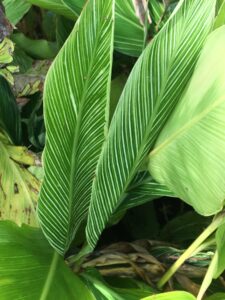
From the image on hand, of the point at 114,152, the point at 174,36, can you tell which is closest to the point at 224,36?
the point at 174,36

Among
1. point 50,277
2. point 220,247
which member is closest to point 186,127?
point 220,247

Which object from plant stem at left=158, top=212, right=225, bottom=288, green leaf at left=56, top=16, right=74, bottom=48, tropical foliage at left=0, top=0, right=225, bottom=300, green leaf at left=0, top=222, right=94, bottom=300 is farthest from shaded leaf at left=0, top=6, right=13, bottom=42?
plant stem at left=158, top=212, right=225, bottom=288

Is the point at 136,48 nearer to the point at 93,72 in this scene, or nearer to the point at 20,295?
the point at 93,72

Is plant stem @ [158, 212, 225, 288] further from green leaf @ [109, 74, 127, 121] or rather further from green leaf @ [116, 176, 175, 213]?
green leaf @ [109, 74, 127, 121]

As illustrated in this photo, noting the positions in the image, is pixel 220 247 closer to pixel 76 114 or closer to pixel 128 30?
pixel 76 114

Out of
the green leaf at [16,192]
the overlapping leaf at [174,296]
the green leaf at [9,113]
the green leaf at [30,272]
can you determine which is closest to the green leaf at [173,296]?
the overlapping leaf at [174,296]

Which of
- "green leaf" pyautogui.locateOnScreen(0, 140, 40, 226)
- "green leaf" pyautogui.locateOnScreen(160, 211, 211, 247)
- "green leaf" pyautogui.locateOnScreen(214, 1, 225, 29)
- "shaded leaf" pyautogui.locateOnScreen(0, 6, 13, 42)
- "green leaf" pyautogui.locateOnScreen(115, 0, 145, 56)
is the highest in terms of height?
"green leaf" pyautogui.locateOnScreen(214, 1, 225, 29)

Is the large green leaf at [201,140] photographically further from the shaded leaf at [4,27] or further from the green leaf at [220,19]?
the shaded leaf at [4,27]
